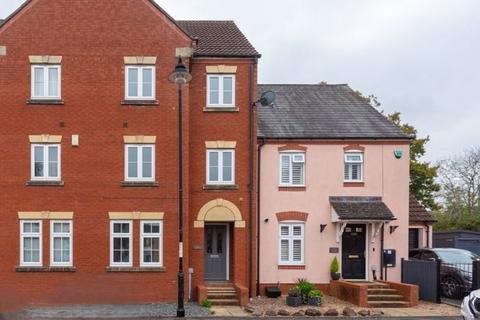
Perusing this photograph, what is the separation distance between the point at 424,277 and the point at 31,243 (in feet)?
45.1

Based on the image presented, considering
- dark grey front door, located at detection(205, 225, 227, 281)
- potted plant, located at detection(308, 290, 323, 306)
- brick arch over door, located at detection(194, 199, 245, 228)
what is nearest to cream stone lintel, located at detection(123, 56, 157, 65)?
brick arch over door, located at detection(194, 199, 245, 228)

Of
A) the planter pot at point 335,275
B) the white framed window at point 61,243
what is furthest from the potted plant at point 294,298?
the white framed window at point 61,243

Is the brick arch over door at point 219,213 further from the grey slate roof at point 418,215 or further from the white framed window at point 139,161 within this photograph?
the grey slate roof at point 418,215

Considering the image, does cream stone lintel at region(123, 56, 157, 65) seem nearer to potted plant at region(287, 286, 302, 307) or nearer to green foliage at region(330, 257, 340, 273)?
potted plant at region(287, 286, 302, 307)

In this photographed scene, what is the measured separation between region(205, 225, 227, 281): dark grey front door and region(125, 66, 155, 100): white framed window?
17.6 ft

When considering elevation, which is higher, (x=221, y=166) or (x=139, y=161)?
(x=139, y=161)

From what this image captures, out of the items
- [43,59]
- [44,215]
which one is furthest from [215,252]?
[43,59]

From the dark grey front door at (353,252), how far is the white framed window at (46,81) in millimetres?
11647

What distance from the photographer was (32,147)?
21781 millimetres

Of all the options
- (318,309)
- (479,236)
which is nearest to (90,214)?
(318,309)

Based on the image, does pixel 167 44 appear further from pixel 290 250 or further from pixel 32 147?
pixel 290 250

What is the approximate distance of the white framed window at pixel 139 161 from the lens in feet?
72.3

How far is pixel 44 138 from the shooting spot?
21.7 m

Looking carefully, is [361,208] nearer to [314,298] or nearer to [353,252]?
[353,252]
